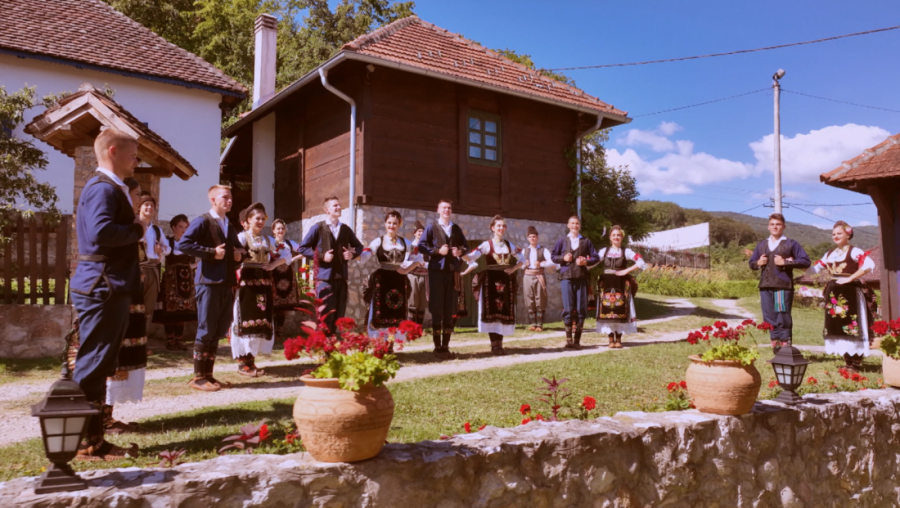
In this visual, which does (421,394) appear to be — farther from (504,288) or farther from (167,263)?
(167,263)

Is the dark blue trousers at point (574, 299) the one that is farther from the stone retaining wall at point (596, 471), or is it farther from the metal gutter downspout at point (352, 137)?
the metal gutter downspout at point (352, 137)

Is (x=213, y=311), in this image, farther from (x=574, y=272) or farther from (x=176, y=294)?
(x=574, y=272)

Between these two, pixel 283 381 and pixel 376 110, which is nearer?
pixel 283 381

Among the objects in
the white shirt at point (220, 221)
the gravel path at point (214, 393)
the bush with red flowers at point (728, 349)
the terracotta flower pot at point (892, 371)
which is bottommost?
the gravel path at point (214, 393)

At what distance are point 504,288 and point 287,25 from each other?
65.4ft

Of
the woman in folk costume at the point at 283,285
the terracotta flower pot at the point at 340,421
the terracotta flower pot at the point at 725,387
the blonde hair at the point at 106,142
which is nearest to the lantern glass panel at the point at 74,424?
the terracotta flower pot at the point at 340,421

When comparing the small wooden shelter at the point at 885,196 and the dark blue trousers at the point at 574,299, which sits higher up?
the small wooden shelter at the point at 885,196

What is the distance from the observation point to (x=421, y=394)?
230 inches

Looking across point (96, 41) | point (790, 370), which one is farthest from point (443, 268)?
point (96, 41)

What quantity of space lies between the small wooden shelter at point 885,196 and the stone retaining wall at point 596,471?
5.64 meters

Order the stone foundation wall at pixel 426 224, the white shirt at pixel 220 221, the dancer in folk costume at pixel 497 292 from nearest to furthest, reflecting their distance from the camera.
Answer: the white shirt at pixel 220 221 < the dancer in folk costume at pixel 497 292 < the stone foundation wall at pixel 426 224

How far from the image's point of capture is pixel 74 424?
235cm

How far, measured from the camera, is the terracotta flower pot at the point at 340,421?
9.00 feet

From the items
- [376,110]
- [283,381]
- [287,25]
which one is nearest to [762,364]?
[283,381]
